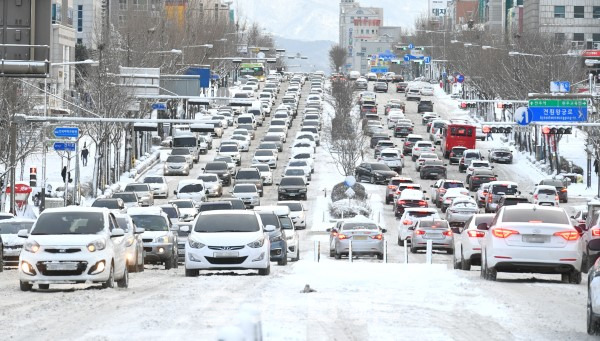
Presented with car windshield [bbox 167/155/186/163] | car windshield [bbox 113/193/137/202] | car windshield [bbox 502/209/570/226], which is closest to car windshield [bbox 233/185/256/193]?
car windshield [bbox 113/193/137/202]

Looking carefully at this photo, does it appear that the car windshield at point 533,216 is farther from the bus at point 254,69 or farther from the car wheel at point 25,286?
the bus at point 254,69

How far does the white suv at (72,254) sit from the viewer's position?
22938 mm

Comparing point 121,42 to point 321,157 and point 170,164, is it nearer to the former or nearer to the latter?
point 170,164

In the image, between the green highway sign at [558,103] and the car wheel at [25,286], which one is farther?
the green highway sign at [558,103]

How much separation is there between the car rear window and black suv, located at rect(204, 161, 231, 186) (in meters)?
54.6

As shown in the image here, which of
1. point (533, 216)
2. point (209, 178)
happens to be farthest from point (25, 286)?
point (209, 178)

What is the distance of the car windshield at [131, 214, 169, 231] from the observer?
35250 mm

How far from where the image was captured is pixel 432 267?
95.6 feet

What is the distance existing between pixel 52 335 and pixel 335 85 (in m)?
118

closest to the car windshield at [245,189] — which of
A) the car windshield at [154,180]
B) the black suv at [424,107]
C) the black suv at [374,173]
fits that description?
the car windshield at [154,180]

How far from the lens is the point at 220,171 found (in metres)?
79.7

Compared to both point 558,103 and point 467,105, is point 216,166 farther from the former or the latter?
point 467,105

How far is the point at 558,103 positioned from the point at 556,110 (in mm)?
317

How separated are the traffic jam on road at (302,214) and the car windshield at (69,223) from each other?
2 cm
